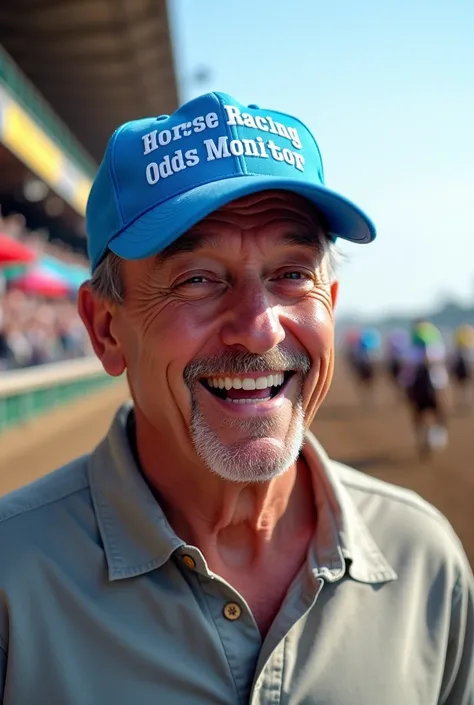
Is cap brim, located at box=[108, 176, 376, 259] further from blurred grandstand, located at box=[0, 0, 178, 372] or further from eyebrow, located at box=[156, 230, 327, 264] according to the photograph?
blurred grandstand, located at box=[0, 0, 178, 372]

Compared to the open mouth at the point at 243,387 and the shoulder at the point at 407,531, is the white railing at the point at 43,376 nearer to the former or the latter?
the shoulder at the point at 407,531

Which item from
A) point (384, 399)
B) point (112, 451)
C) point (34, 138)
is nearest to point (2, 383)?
point (34, 138)

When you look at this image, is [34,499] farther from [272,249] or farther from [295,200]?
[295,200]

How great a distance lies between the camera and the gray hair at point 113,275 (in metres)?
1.83

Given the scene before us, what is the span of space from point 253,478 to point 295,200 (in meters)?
0.62

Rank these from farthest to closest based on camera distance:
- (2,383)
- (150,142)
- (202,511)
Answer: (2,383), (202,511), (150,142)

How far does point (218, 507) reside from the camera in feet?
5.90

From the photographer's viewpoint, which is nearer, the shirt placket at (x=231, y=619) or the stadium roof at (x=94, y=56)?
the shirt placket at (x=231, y=619)

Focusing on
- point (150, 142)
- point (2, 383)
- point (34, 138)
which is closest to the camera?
point (150, 142)

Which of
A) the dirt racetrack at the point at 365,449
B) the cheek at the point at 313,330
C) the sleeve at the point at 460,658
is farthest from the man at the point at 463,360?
the cheek at the point at 313,330

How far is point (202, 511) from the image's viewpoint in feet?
5.89

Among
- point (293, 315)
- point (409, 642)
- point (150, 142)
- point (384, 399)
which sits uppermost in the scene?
point (150, 142)

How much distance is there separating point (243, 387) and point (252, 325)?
0.48 feet

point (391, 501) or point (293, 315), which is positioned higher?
point (293, 315)
